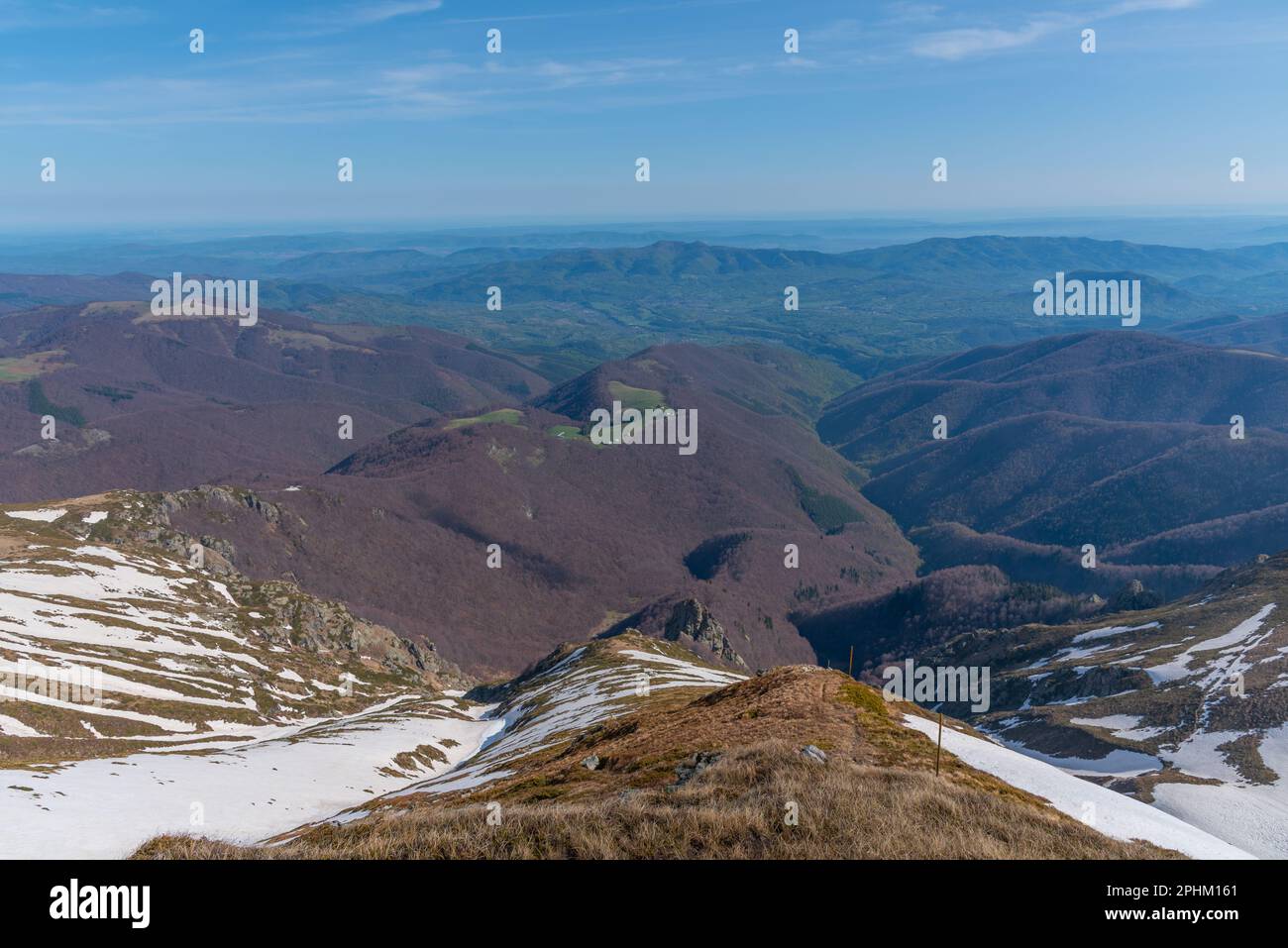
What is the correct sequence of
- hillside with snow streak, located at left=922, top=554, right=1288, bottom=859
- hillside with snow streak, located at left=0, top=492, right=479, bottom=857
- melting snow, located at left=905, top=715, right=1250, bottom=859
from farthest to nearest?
1. hillside with snow streak, located at left=922, top=554, right=1288, bottom=859
2. hillside with snow streak, located at left=0, top=492, right=479, bottom=857
3. melting snow, located at left=905, top=715, right=1250, bottom=859

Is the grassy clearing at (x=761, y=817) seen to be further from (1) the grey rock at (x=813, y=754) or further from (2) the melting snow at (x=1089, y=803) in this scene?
(2) the melting snow at (x=1089, y=803)

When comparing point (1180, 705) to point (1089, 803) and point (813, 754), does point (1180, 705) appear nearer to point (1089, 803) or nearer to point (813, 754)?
point (1089, 803)

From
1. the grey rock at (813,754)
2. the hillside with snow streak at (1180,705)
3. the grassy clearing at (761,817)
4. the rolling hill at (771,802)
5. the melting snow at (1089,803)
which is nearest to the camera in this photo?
the grassy clearing at (761,817)

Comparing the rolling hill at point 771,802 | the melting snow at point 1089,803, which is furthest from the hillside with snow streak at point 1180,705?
the rolling hill at point 771,802

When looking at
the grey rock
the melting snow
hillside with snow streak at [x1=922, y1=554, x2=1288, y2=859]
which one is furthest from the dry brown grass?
hillside with snow streak at [x1=922, y1=554, x2=1288, y2=859]

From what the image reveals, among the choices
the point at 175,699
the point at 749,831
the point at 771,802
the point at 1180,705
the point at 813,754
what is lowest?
the point at 1180,705

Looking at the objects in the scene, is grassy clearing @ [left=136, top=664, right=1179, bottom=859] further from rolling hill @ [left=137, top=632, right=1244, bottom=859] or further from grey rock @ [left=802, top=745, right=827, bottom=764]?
grey rock @ [left=802, top=745, right=827, bottom=764]

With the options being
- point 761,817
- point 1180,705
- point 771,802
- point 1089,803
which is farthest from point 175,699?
point 1180,705

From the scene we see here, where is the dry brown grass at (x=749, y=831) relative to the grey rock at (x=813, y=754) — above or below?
above

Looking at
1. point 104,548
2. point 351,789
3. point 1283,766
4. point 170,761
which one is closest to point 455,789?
point 351,789

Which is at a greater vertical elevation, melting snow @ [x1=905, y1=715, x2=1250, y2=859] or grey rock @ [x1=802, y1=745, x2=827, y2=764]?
grey rock @ [x1=802, y1=745, x2=827, y2=764]
